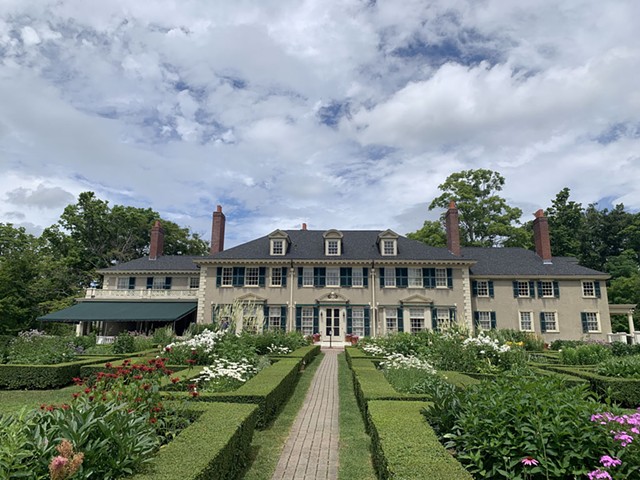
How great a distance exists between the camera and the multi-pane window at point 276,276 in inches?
1046

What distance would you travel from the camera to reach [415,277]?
86.7ft

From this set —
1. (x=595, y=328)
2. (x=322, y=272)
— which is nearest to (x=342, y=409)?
(x=322, y=272)

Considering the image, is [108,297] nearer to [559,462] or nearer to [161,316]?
[161,316]

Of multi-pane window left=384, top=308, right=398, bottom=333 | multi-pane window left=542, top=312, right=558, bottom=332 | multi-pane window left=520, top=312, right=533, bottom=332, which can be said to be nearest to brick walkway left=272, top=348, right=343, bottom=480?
multi-pane window left=384, top=308, right=398, bottom=333

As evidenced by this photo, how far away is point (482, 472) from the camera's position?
364 cm

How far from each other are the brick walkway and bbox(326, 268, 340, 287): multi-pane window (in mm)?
15947

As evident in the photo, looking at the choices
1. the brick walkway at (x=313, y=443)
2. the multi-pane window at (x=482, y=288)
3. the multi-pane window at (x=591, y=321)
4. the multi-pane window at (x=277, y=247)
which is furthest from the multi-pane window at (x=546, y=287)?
→ the brick walkway at (x=313, y=443)

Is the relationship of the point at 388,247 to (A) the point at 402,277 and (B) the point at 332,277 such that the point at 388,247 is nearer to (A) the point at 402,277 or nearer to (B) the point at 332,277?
(A) the point at 402,277

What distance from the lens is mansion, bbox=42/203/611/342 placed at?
84.9 feet

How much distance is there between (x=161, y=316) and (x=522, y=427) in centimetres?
2479

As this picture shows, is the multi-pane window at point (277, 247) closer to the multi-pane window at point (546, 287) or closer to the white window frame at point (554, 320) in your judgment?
the multi-pane window at point (546, 287)

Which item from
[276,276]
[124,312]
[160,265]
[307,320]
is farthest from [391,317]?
[124,312]

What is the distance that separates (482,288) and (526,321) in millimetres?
3329

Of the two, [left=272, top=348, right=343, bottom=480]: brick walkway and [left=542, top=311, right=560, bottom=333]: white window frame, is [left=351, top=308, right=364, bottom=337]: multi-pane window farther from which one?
[left=272, top=348, right=343, bottom=480]: brick walkway
